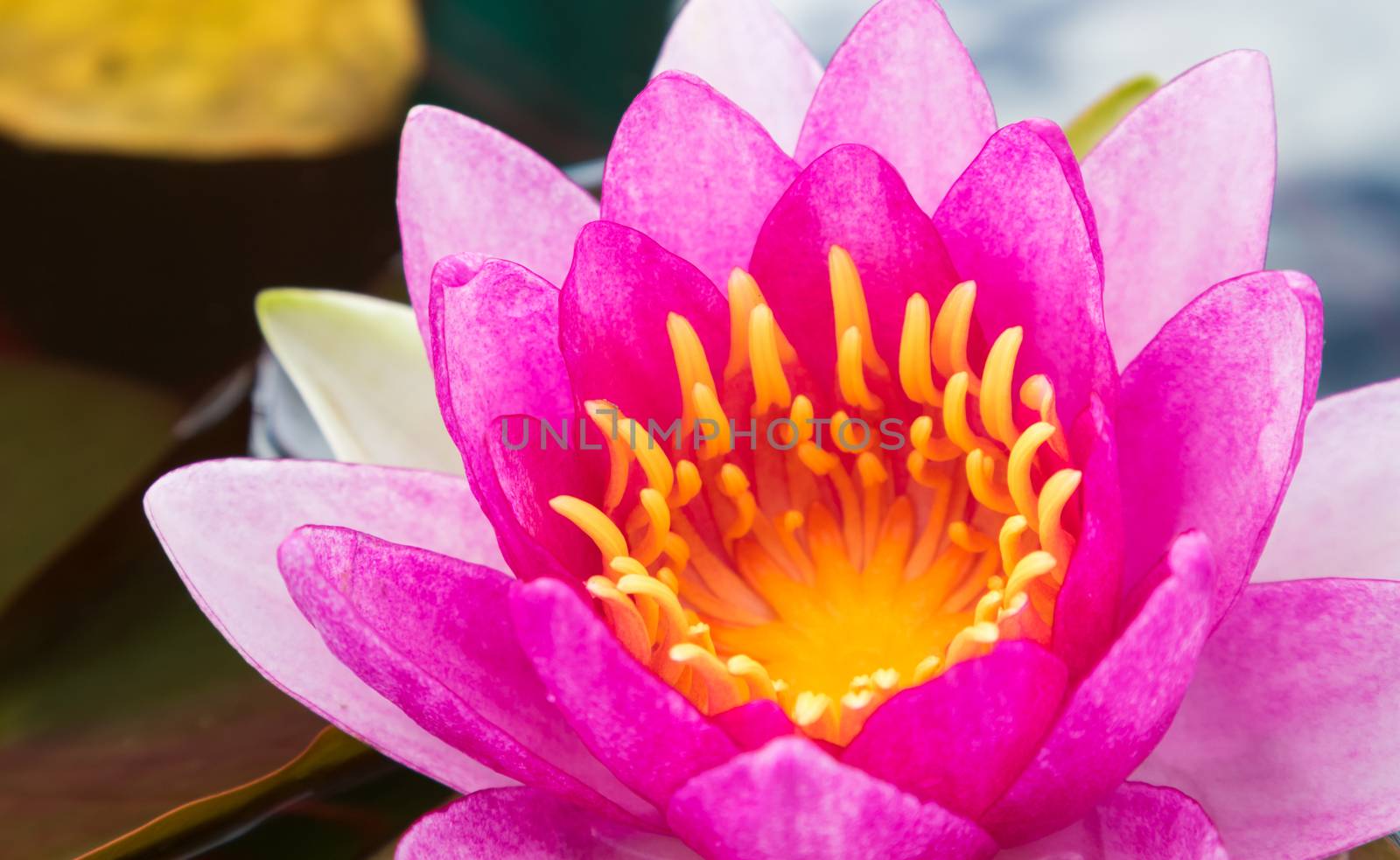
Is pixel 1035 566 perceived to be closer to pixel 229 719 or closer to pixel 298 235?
pixel 229 719

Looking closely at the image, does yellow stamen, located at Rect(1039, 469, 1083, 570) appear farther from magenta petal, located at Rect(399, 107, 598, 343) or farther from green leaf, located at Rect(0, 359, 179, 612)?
green leaf, located at Rect(0, 359, 179, 612)

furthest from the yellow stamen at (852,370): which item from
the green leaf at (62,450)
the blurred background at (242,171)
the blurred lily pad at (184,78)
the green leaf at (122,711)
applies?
the blurred lily pad at (184,78)

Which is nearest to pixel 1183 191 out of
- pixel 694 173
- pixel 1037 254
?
pixel 1037 254

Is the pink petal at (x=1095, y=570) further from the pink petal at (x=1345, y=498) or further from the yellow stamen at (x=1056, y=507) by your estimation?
the pink petal at (x=1345, y=498)

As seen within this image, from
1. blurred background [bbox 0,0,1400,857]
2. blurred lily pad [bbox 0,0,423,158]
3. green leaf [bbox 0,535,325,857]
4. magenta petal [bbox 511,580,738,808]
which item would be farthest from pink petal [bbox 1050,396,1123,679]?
blurred lily pad [bbox 0,0,423,158]

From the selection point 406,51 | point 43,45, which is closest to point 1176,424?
point 406,51
